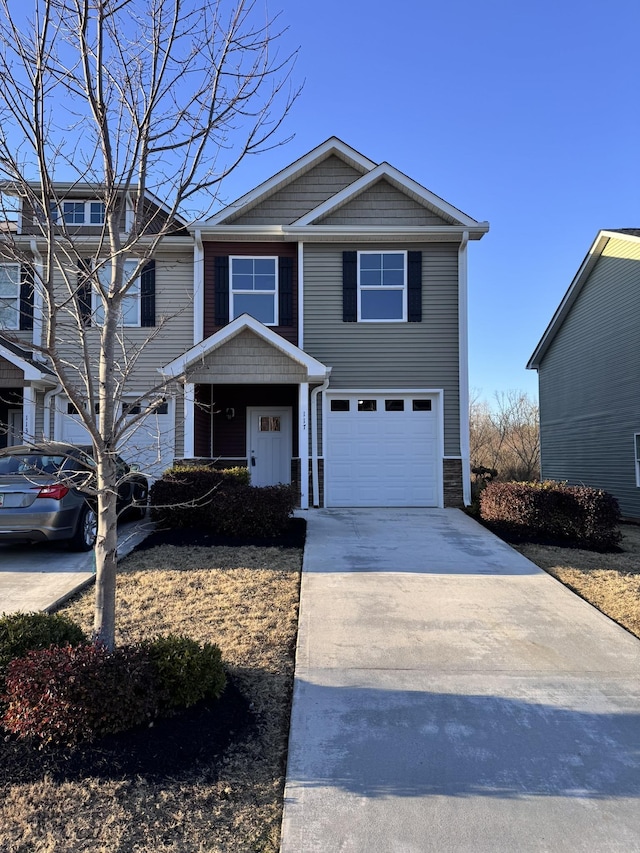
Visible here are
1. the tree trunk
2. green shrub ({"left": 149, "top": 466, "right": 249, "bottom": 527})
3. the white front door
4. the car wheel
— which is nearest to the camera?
the tree trunk

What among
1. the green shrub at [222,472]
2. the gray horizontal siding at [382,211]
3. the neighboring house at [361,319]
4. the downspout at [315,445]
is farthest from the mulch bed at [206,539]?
the gray horizontal siding at [382,211]

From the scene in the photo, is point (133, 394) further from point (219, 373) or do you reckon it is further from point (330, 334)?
point (330, 334)

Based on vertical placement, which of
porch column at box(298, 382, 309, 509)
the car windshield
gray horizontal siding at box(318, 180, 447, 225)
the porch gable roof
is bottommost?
the car windshield

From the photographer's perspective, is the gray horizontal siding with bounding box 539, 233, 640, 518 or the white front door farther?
the gray horizontal siding with bounding box 539, 233, 640, 518

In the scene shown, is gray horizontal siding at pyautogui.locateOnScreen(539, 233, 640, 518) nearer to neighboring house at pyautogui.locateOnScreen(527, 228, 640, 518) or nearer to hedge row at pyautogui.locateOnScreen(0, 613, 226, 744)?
neighboring house at pyautogui.locateOnScreen(527, 228, 640, 518)

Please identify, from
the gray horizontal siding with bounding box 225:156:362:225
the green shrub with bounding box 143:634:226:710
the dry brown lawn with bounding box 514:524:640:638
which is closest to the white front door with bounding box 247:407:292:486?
the gray horizontal siding with bounding box 225:156:362:225

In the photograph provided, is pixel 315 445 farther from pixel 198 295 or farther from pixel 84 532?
pixel 84 532

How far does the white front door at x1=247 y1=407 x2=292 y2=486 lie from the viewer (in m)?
14.5

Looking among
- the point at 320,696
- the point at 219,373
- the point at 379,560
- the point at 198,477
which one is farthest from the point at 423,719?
the point at 219,373

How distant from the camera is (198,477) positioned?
401 inches

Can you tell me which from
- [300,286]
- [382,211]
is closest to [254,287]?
[300,286]

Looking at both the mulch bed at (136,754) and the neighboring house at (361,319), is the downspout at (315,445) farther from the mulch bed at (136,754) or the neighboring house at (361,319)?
the mulch bed at (136,754)

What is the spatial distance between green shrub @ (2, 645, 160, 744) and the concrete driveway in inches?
81.3

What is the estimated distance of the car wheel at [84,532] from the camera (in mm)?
8438
